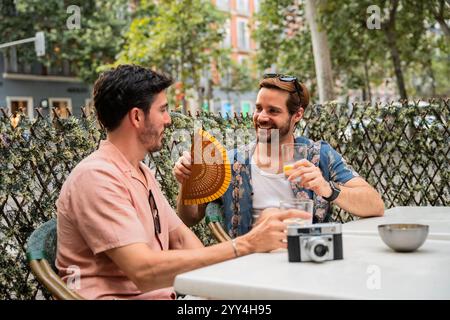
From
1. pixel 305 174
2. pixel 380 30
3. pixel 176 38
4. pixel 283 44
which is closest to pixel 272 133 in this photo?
pixel 305 174

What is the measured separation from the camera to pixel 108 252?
1.94 metres

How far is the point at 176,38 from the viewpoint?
68.1ft

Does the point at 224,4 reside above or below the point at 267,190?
above

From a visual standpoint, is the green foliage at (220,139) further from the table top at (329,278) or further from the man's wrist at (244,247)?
the table top at (329,278)

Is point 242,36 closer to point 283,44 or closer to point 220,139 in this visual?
point 283,44

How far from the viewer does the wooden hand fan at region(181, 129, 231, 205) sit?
8.47 feet

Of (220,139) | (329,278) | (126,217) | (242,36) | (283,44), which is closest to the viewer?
(329,278)

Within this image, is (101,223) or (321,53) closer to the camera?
(101,223)

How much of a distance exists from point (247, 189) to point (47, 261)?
1136mm

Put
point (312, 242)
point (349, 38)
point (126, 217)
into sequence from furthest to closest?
point (349, 38) < point (126, 217) < point (312, 242)

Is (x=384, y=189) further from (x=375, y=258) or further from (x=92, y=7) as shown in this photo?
(x=92, y=7)

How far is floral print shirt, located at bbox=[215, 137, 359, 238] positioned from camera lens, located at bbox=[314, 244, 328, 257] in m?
0.95

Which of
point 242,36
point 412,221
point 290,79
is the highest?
point 242,36
